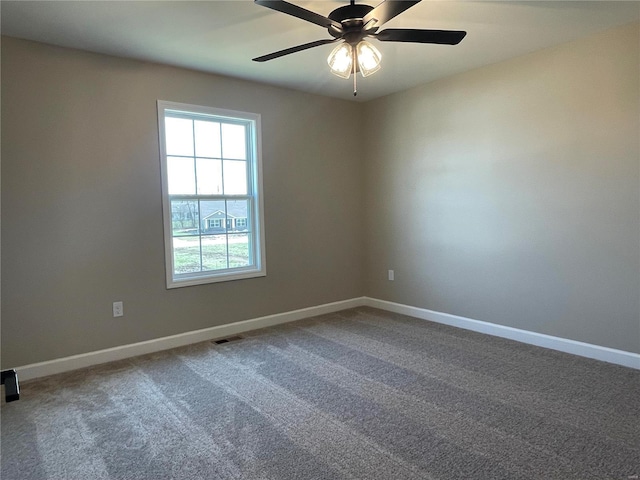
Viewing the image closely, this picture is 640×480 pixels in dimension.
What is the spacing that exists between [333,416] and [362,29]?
2145 millimetres

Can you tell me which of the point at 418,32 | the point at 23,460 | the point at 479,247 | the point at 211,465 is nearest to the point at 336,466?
the point at 211,465

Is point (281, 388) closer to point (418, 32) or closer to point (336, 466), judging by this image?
point (336, 466)

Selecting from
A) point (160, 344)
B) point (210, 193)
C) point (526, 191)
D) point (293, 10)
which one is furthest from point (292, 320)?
point (293, 10)

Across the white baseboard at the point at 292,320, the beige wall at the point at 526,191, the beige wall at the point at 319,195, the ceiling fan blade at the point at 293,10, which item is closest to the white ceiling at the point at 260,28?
the beige wall at the point at 319,195

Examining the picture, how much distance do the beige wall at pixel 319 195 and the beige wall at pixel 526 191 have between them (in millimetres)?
12

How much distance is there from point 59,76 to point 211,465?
9.58 ft

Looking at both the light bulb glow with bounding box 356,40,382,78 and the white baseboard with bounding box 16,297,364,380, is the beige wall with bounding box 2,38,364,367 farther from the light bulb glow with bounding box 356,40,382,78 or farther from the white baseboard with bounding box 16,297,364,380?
the light bulb glow with bounding box 356,40,382,78

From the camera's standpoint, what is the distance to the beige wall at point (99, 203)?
2.91 metres

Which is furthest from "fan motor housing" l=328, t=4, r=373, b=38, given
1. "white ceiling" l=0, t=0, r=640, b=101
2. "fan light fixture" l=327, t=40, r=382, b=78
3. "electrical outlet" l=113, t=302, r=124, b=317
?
"electrical outlet" l=113, t=302, r=124, b=317

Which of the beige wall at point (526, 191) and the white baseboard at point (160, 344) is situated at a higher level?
the beige wall at point (526, 191)

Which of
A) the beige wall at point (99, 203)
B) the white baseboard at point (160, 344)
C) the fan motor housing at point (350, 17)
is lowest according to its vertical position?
the white baseboard at point (160, 344)

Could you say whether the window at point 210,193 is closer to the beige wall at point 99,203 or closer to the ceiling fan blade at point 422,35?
the beige wall at point 99,203

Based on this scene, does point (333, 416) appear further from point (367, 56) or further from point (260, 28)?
point (260, 28)

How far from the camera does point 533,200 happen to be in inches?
135
